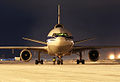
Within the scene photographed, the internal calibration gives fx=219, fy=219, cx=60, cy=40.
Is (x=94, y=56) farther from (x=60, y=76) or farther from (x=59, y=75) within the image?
(x=60, y=76)

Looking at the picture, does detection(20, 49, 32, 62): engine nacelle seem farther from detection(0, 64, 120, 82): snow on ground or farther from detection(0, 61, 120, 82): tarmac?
detection(0, 64, 120, 82): snow on ground

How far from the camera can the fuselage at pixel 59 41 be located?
23.5 meters

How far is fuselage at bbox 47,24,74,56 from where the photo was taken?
23514mm

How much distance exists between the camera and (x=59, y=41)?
76.9 ft

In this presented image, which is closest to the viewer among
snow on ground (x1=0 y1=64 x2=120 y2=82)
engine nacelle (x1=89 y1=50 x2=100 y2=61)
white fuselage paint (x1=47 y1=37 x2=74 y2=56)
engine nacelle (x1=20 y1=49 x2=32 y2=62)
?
snow on ground (x1=0 y1=64 x2=120 y2=82)

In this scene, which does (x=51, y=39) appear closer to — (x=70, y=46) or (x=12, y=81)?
(x=70, y=46)

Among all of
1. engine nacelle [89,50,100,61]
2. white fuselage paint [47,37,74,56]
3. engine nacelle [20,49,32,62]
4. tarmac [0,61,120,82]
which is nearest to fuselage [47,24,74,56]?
white fuselage paint [47,37,74,56]

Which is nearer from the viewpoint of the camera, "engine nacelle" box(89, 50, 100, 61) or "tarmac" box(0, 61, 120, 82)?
"tarmac" box(0, 61, 120, 82)

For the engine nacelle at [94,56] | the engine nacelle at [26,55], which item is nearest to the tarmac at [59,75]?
the engine nacelle at [26,55]

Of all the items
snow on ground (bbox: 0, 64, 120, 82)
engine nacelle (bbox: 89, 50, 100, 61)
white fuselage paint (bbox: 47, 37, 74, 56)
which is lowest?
snow on ground (bbox: 0, 64, 120, 82)

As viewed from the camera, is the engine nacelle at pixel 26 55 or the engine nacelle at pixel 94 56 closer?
the engine nacelle at pixel 26 55

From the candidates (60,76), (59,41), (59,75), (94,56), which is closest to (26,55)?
(59,41)

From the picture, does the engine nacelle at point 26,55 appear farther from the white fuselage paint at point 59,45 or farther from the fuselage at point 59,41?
the white fuselage paint at point 59,45

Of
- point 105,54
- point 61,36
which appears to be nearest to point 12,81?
point 61,36
